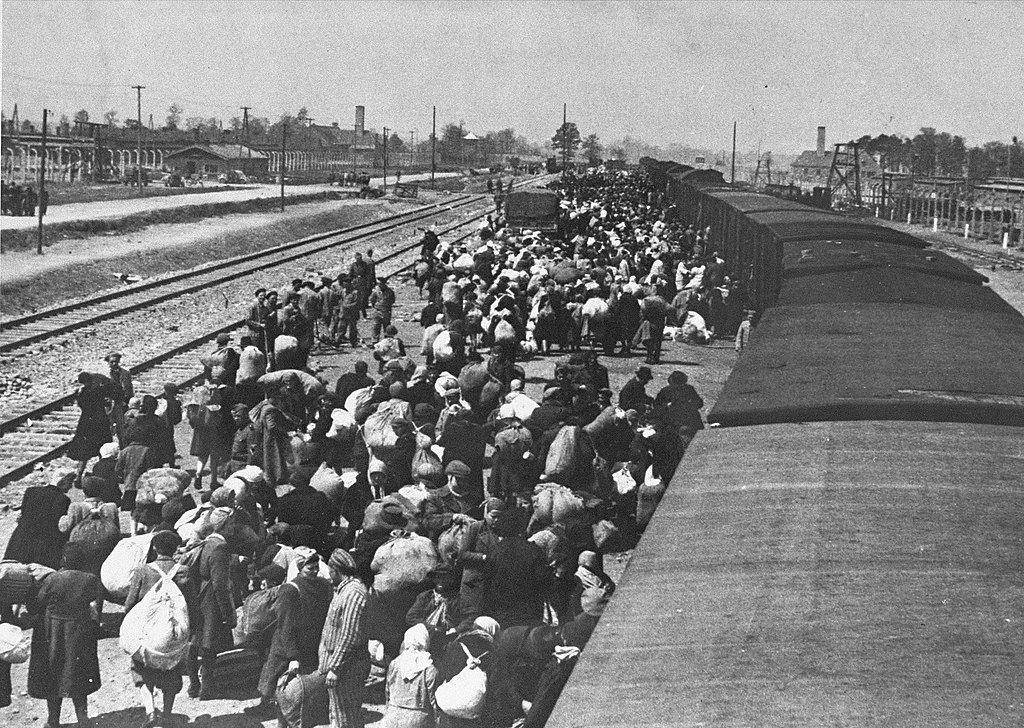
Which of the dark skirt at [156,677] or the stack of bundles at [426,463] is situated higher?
the stack of bundles at [426,463]

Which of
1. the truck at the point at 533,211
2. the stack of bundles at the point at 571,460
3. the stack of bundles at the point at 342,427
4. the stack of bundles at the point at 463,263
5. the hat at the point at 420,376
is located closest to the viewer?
the stack of bundles at the point at 571,460

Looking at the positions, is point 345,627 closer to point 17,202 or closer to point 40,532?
point 40,532

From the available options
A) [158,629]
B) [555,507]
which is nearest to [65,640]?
[158,629]

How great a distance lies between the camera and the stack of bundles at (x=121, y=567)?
25.6ft

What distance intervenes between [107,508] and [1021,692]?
21.5 ft

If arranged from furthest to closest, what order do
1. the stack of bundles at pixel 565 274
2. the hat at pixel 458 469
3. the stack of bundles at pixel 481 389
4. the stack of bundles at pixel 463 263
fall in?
the stack of bundles at pixel 463 263 → the stack of bundles at pixel 565 274 → the stack of bundles at pixel 481 389 → the hat at pixel 458 469

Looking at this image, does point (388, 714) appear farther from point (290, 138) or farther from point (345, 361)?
point (290, 138)

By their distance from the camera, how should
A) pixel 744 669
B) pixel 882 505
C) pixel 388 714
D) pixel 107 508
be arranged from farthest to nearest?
pixel 107 508 < pixel 388 714 < pixel 882 505 < pixel 744 669

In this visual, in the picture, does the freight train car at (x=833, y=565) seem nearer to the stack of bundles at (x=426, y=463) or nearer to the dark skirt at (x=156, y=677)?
the stack of bundles at (x=426, y=463)

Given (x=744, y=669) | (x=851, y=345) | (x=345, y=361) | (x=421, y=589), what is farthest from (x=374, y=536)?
(x=345, y=361)

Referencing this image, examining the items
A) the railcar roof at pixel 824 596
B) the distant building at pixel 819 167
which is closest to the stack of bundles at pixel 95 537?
the railcar roof at pixel 824 596

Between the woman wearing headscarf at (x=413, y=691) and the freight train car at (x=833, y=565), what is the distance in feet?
6.03

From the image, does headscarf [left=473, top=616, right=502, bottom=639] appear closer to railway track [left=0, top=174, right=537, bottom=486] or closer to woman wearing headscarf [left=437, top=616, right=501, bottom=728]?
woman wearing headscarf [left=437, top=616, right=501, bottom=728]

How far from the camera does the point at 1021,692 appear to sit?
3.17 meters
